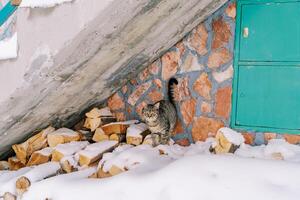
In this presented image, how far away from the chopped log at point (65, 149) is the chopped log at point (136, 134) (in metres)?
0.44

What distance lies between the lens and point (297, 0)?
10.8ft

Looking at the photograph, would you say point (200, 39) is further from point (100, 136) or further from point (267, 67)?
point (100, 136)

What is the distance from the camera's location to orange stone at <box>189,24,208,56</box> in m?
3.75

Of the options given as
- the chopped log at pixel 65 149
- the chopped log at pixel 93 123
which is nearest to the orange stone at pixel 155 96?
the chopped log at pixel 93 123

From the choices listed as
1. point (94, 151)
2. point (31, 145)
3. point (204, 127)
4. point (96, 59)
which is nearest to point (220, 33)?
point (204, 127)

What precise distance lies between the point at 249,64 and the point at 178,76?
0.72 meters

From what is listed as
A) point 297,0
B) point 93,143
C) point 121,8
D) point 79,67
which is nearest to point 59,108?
point 93,143

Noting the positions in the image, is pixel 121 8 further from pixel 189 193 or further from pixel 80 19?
pixel 189 193

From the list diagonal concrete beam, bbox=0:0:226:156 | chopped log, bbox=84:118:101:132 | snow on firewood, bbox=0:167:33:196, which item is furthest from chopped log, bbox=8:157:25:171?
chopped log, bbox=84:118:101:132

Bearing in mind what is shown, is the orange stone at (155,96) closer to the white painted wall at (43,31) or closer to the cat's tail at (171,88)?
the cat's tail at (171,88)

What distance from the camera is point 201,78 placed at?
149 inches

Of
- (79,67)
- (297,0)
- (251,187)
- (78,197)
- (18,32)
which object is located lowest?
(78,197)

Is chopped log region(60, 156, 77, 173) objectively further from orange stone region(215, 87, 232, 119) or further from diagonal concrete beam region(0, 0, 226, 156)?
orange stone region(215, 87, 232, 119)

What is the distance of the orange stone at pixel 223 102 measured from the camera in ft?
12.0
